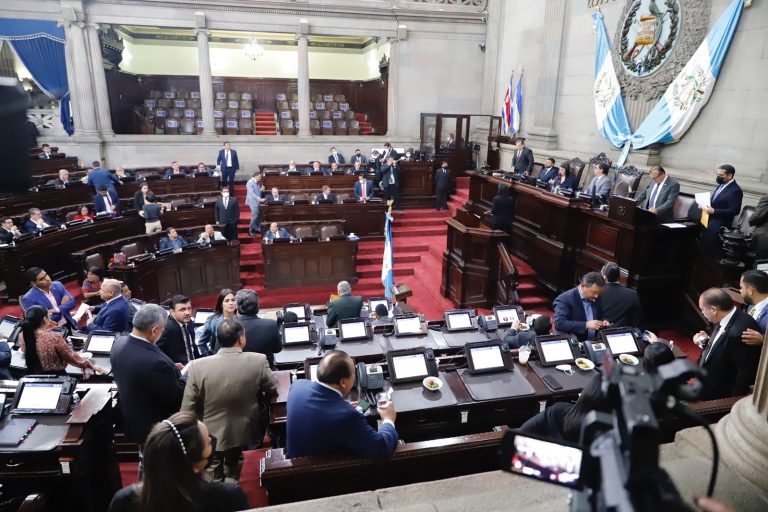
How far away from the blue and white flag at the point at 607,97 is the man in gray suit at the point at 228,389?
28.8 ft

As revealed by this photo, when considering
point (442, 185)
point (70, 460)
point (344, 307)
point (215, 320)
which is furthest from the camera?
point (442, 185)

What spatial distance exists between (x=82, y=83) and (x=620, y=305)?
14052mm

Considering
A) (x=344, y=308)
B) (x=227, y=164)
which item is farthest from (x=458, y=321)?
A: (x=227, y=164)

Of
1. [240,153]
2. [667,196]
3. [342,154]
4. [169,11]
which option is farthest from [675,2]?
[169,11]

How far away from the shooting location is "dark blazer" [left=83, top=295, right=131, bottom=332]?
506 cm

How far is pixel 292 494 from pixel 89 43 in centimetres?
1429

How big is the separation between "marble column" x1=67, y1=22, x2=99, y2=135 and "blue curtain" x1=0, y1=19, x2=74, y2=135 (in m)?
0.31

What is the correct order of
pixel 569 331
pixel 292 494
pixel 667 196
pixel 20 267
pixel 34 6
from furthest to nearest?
pixel 34 6
pixel 20 267
pixel 667 196
pixel 569 331
pixel 292 494

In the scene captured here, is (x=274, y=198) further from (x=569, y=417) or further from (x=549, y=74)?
(x=569, y=417)

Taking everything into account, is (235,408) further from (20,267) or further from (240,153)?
(240,153)

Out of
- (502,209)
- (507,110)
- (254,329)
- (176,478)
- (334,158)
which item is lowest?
(254,329)

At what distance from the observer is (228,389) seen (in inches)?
122

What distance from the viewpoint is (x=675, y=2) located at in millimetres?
8219

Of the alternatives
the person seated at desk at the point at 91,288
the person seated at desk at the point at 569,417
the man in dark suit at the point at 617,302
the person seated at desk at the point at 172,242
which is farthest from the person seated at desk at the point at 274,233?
the person seated at desk at the point at 569,417
